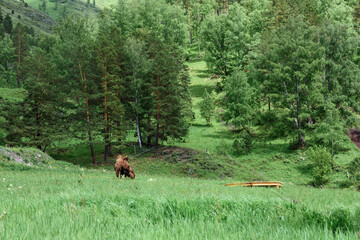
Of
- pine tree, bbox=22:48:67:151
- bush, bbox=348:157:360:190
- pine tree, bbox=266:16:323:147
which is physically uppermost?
pine tree, bbox=266:16:323:147

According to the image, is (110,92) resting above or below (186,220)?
above

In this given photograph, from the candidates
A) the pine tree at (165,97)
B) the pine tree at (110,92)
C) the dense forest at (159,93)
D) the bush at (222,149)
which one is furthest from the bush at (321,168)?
the pine tree at (110,92)

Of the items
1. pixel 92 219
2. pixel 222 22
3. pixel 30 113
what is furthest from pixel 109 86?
pixel 222 22

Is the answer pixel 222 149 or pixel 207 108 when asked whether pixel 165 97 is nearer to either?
pixel 222 149

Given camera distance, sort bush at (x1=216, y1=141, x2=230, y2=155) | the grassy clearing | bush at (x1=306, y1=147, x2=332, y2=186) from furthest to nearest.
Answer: bush at (x1=216, y1=141, x2=230, y2=155), bush at (x1=306, y1=147, x2=332, y2=186), the grassy clearing

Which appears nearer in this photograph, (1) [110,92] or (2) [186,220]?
(2) [186,220]

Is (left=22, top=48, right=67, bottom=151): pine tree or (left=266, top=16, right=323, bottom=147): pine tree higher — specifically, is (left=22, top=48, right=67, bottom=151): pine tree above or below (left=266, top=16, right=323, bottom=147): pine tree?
below

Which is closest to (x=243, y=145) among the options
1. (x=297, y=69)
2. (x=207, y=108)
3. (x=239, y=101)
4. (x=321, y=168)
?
(x=239, y=101)

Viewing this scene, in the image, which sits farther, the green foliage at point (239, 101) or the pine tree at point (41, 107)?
the green foliage at point (239, 101)

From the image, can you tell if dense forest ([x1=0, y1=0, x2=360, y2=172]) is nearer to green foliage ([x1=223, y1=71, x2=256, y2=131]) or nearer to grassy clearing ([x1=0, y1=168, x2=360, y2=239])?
green foliage ([x1=223, y1=71, x2=256, y2=131])

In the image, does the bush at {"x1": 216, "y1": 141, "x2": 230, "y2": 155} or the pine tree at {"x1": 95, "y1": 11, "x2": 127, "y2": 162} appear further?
the bush at {"x1": 216, "y1": 141, "x2": 230, "y2": 155}

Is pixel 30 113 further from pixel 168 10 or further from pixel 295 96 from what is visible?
pixel 168 10

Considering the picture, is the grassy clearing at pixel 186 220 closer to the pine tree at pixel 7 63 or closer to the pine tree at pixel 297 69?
the pine tree at pixel 297 69

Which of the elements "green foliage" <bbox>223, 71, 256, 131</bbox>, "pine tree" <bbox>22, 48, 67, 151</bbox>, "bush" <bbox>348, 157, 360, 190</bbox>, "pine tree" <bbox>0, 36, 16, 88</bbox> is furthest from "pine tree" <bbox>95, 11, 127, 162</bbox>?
"pine tree" <bbox>0, 36, 16, 88</bbox>
